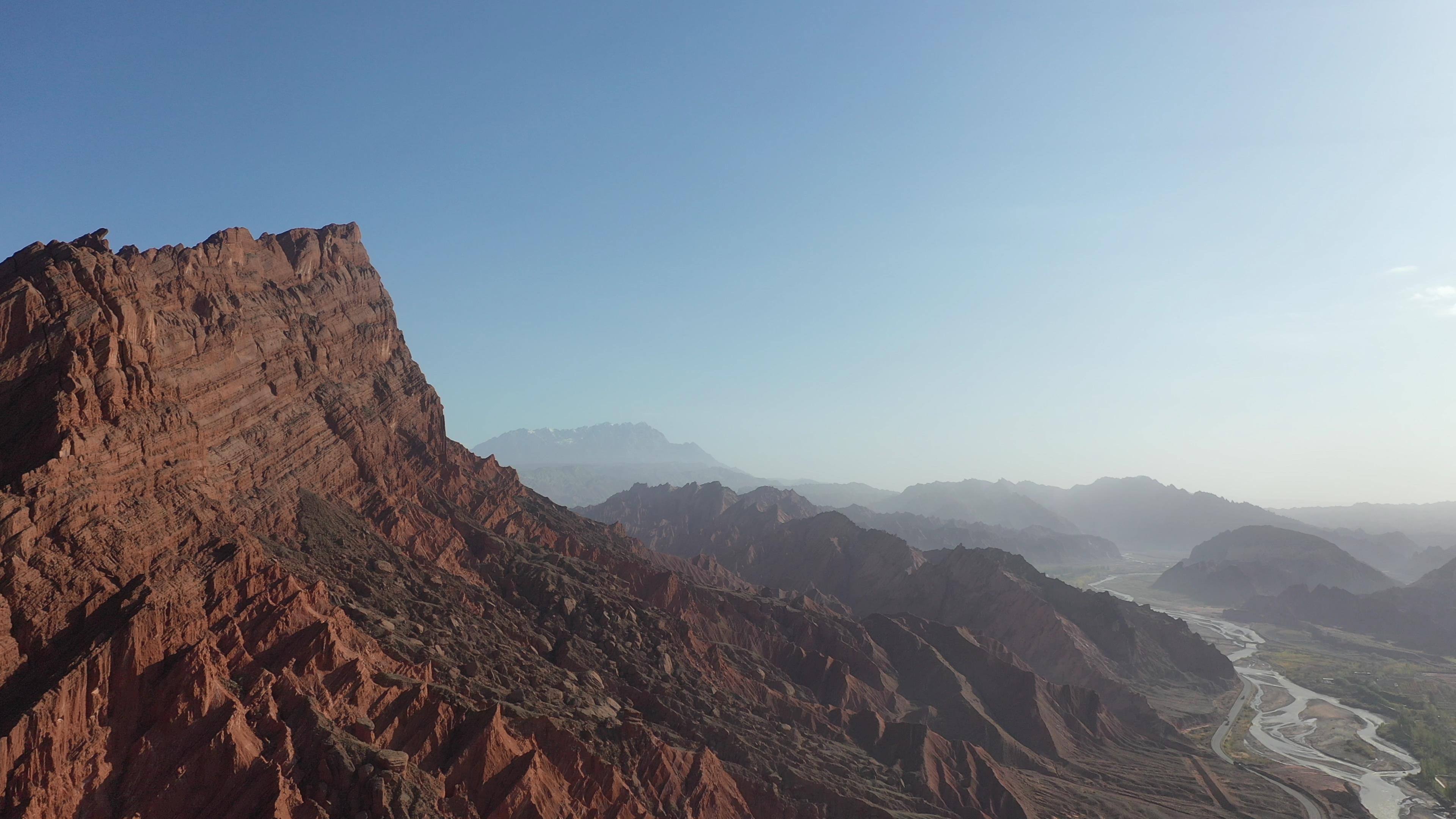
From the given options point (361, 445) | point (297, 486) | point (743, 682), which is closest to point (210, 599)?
point (297, 486)

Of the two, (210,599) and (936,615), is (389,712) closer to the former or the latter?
(210,599)

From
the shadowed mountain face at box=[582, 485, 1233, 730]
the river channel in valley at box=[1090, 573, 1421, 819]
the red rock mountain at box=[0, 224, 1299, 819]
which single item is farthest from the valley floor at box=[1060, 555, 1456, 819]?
the red rock mountain at box=[0, 224, 1299, 819]

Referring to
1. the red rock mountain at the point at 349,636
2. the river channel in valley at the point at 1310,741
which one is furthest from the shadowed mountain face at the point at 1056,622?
the red rock mountain at the point at 349,636

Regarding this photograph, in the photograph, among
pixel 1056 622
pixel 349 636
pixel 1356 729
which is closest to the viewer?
pixel 349 636

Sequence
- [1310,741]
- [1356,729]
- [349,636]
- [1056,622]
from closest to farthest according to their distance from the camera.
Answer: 1. [349,636]
2. [1310,741]
3. [1356,729]
4. [1056,622]

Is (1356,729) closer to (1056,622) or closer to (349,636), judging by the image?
(1056,622)

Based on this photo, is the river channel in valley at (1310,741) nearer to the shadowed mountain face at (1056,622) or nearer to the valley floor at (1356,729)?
the valley floor at (1356,729)

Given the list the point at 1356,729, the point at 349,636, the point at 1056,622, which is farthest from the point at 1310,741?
the point at 349,636
